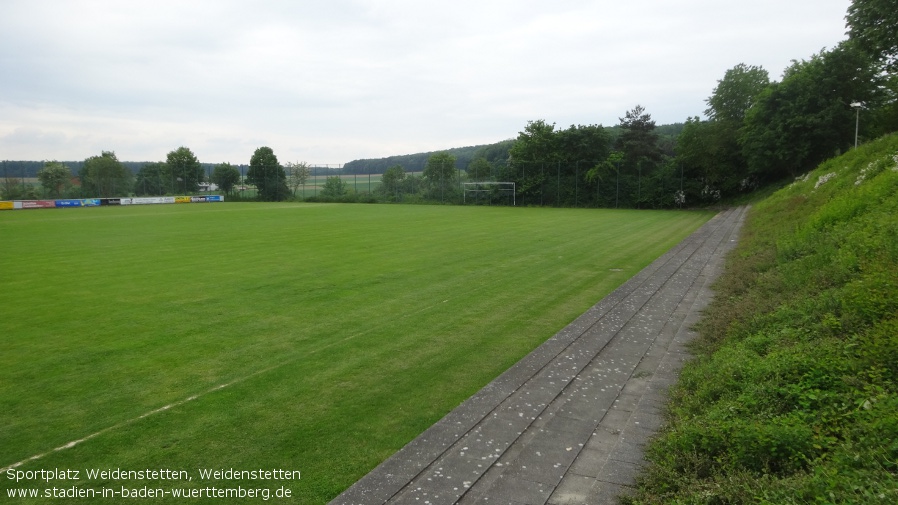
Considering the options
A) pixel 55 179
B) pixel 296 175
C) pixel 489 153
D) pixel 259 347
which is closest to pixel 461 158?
pixel 489 153

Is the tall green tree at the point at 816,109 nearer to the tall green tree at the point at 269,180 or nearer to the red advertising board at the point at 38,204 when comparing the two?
the tall green tree at the point at 269,180

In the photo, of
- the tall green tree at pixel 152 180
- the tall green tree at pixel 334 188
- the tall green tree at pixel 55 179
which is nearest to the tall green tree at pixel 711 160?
the tall green tree at pixel 334 188

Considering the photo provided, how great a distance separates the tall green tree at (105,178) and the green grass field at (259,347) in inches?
1499

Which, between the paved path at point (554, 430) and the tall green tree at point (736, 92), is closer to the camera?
the paved path at point (554, 430)

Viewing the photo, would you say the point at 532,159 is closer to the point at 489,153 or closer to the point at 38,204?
the point at 38,204

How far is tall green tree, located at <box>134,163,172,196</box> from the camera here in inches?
2095

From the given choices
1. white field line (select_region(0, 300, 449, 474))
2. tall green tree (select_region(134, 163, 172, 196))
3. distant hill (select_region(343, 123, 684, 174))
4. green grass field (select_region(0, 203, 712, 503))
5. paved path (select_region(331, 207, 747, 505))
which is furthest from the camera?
distant hill (select_region(343, 123, 684, 174))

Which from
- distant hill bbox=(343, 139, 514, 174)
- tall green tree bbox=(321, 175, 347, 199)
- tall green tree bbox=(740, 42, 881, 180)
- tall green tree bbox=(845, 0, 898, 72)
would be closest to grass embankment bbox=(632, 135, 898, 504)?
tall green tree bbox=(845, 0, 898, 72)

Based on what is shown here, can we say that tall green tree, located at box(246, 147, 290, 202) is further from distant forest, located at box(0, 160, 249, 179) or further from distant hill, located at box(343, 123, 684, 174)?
distant hill, located at box(343, 123, 684, 174)

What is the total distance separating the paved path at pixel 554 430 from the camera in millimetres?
3744

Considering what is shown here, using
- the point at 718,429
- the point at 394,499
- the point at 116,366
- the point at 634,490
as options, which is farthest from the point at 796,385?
the point at 116,366

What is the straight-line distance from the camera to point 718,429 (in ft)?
12.1

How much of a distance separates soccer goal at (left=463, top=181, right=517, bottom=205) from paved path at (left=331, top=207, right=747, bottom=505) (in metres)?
41.7

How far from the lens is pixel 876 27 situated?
906 inches
